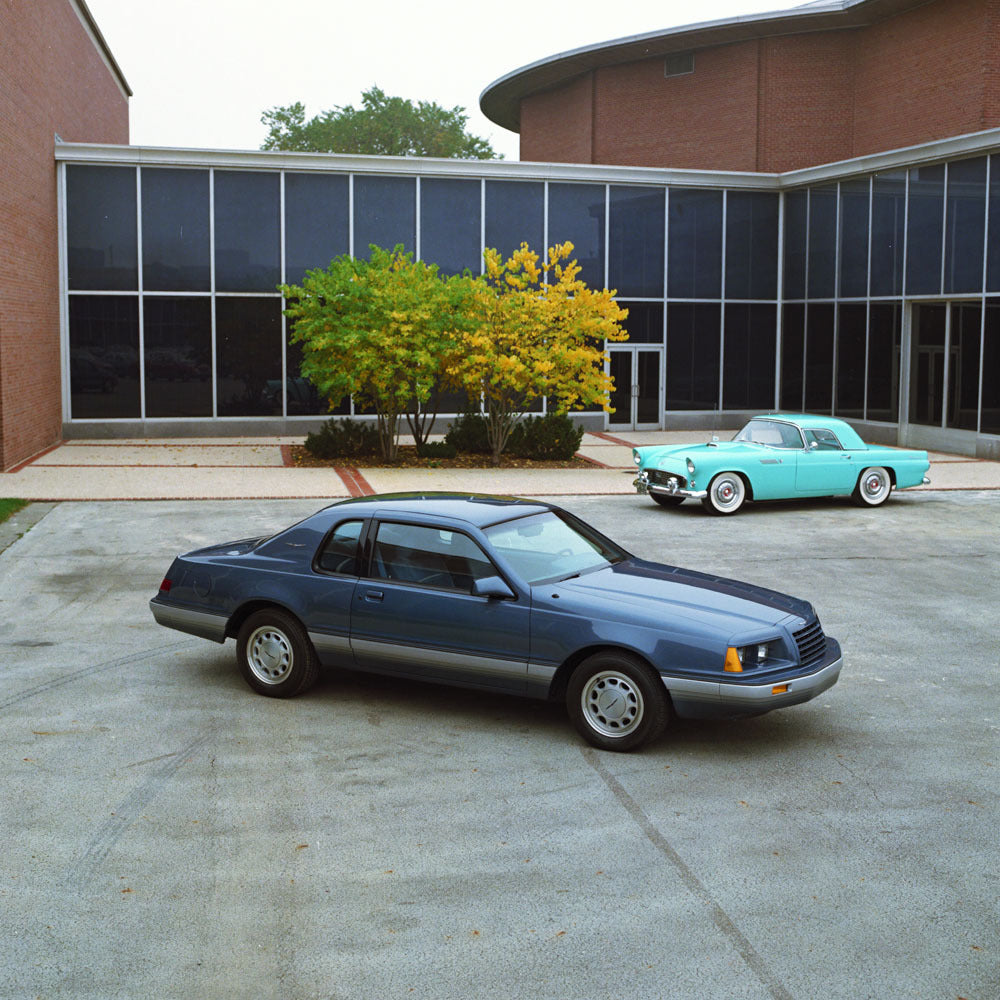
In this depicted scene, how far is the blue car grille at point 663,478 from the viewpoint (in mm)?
17969

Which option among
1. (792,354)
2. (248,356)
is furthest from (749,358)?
(248,356)

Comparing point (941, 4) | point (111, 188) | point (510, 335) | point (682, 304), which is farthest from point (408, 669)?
point (941, 4)

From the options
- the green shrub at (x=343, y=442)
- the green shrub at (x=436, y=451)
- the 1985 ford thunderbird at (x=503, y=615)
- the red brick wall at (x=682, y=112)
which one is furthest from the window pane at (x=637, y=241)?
the 1985 ford thunderbird at (x=503, y=615)

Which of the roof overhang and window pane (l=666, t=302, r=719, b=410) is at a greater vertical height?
the roof overhang

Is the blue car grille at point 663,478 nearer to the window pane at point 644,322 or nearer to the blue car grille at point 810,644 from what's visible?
the blue car grille at point 810,644

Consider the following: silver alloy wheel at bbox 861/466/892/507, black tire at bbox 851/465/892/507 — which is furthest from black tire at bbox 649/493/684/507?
silver alloy wheel at bbox 861/466/892/507

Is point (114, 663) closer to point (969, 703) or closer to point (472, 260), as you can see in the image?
point (969, 703)

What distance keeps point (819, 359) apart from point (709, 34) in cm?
1071

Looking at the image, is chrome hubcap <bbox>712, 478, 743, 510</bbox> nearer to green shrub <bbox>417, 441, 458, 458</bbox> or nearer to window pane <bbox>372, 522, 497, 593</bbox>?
green shrub <bbox>417, 441, 458, 458</bbox>

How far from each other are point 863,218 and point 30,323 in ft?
63.2

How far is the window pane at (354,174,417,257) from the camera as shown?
102 feet

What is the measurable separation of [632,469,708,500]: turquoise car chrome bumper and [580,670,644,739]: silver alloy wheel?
10.5m

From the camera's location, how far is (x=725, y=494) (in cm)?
1805

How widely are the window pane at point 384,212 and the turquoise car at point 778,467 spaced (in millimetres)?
14149
